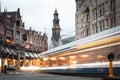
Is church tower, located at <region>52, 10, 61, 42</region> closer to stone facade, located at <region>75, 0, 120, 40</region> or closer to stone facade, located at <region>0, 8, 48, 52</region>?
stone facade, located at <region>0, 8, 48, 52</region>

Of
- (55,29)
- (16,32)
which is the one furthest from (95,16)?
(55,29)

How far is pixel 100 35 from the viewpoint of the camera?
29.4 metres

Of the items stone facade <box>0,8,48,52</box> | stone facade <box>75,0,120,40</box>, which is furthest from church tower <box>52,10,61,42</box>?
stone facade <box>75,0,120,40</box>

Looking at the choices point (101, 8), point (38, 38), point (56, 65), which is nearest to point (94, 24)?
point (101, 8)

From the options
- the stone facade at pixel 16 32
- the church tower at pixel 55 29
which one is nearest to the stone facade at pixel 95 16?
the stone facade at pixel 16 32

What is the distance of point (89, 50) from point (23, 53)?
98.6 m

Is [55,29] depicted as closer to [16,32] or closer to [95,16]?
[16,32]

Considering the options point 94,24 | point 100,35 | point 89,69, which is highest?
point 94,24

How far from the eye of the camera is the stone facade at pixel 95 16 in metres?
66.1

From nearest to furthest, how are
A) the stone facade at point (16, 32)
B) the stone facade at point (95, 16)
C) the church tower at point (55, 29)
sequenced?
the stone facade at point (95, 16) < the stone facade at point (16, 32) < the church tower at point (55, 29)

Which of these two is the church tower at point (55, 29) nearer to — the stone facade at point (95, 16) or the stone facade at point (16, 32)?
the stone facade at point (16, 32)

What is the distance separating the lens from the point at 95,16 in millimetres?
74250

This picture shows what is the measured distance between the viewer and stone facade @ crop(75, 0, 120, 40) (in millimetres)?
66062

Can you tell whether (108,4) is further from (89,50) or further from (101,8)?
(89,50)
